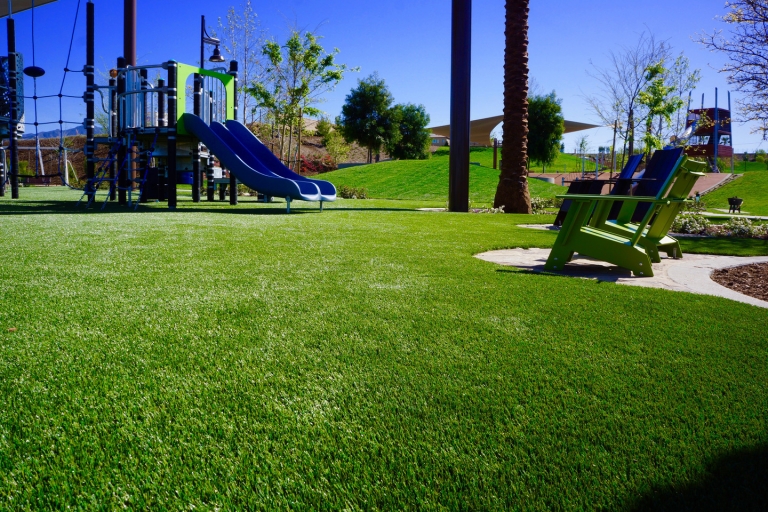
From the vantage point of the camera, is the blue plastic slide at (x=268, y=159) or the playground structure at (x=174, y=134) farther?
the blue plastic slide at (x=268, y=159)

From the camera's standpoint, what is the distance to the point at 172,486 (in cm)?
140

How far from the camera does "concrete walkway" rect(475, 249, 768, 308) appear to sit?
3.99 m

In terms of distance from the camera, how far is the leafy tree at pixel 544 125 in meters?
38.2

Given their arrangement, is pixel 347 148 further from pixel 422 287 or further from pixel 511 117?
pixel 422 287

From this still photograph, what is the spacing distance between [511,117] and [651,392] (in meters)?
12.5

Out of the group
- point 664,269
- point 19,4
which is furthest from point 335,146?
point 664,269

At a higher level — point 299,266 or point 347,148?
point 347,148

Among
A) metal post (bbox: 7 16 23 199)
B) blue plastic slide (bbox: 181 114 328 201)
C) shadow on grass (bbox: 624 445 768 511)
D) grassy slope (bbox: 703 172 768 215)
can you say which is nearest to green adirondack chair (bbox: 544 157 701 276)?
shadow on grass (bbox: 624 445 768 511)

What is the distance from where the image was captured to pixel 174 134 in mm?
11406

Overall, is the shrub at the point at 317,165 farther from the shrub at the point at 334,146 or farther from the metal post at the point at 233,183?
the metal post at the point at 233,183

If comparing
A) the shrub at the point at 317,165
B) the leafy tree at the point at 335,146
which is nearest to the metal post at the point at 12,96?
the shrub at the point at 317,165

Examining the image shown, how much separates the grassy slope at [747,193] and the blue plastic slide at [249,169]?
17.0 metres

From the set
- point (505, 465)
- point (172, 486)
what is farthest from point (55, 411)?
point (505, 465)

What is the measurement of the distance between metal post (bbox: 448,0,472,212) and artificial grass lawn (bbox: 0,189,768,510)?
9.89 metres
